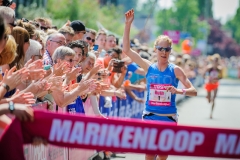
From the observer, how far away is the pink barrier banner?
5047 mm

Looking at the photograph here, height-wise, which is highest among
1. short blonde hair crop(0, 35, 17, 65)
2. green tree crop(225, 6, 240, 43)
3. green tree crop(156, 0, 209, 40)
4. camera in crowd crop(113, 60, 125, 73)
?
green tree crop(225, 6, 240, 43)

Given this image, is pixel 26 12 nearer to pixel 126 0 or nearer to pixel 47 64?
pixel 47 64

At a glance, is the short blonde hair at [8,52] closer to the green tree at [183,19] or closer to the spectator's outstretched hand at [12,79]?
the spectator's outstretched hand at [12,79]

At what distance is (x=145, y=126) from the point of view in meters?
5.11

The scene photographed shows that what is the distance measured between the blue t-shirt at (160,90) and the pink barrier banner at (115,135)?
3.68 meters

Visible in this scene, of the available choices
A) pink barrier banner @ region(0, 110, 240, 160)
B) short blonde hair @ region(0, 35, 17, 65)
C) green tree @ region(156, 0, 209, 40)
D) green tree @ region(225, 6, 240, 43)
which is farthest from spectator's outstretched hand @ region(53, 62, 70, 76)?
green tree @ region(225, 6, 240, 43)

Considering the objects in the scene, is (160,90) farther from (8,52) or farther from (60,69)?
(8,52)

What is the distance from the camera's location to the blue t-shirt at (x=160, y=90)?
29.2 feet

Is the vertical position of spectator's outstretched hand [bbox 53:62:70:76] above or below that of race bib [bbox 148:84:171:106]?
above

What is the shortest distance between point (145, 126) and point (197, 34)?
3485 inches

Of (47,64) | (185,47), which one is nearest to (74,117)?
(47,64)

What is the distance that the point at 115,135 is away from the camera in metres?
5.10

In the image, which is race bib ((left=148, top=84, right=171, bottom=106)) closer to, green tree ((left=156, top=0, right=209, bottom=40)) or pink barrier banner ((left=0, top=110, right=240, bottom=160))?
pink barrier banner ((left=0, top=110, right=240, bottom=160))

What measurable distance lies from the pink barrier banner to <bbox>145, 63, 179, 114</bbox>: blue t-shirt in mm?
3680
